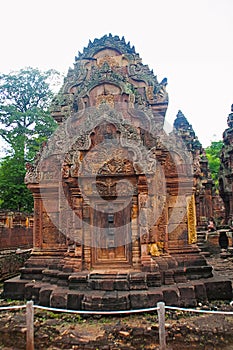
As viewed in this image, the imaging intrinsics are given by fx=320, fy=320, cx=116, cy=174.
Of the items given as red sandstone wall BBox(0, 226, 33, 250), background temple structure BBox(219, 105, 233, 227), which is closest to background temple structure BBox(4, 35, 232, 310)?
red sandstone wall BBox(0, 226, 33, 250)

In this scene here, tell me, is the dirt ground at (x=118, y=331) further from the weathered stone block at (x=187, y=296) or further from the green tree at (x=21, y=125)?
the green tree at (x=21, y=125)

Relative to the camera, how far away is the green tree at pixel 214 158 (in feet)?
115

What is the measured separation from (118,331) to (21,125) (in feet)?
77.2

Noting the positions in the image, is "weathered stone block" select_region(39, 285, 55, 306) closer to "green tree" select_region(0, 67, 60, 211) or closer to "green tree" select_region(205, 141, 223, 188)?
"green tree" select_region(0, 67, 60, 211)

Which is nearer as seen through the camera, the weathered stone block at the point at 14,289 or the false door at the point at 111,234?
the false door at the point at 111,234

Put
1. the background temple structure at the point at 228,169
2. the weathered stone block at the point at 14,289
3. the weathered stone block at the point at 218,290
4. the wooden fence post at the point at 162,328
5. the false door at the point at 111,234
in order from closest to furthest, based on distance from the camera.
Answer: the wooden fence post at the point at 162,328
the weathered stone block at the point at 218,290
the false door at the point at 111,234
the weathered stone block at the point at 14,289
the background temple structure at the point at 228,169

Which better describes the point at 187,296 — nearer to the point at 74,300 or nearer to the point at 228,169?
the point at 74,300

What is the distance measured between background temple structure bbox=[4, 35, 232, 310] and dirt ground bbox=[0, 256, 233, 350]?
0.31 m

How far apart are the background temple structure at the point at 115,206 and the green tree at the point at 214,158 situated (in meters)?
26.7

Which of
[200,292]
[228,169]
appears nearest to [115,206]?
[200,292]

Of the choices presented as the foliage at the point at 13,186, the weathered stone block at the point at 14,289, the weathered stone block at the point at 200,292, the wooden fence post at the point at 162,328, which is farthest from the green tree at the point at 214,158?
the wooden fence post at the point at 162,328

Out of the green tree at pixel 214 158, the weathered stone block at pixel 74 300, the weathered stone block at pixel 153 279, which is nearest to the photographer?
the weathered stone block at pixel 74 300

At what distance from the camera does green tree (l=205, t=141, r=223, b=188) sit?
35119 millimetres

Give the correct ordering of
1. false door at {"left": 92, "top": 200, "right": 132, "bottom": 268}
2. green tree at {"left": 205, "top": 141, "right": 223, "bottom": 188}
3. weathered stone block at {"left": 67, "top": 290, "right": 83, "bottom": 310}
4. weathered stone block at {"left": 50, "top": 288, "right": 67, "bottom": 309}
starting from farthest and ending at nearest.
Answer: green tree at {"left": 205, "top": 141, "right": 223, "bottom": 188}, false door at {"left": 92, "top": 200, "right": 132, "bottom": 268}, weathered stone block at {"left": 50, "top": 288, "right": 67, "bottom": 309}, weathered stone block at {"left": 67, "top": 290, "right": 83, "bottom": 310}
